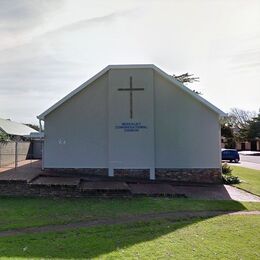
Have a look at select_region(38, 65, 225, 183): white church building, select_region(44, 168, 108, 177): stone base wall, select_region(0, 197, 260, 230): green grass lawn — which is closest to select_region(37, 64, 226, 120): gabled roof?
select_region(38, 65, 225, 183): white church building

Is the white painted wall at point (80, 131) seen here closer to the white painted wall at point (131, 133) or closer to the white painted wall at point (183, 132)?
the white painted wall at point (131, 133)

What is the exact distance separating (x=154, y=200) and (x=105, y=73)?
26.4 ft

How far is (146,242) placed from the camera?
736 centimetres

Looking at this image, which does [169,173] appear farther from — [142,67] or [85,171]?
[142,67]

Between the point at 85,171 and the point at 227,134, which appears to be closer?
the point at 85,171

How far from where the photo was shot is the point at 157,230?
8461 mm

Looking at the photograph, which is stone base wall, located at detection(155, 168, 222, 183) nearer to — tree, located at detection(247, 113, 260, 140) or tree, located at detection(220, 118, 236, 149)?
tree, located at detection(220, 118, 236, 149)

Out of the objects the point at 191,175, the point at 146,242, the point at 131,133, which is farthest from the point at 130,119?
the point at 146,242

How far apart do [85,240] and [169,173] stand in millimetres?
10795

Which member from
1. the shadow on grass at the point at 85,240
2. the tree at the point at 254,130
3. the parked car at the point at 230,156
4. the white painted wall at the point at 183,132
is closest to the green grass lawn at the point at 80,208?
the shadow on grass at the point at 85,240

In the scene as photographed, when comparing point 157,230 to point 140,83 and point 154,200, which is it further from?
point 140,83

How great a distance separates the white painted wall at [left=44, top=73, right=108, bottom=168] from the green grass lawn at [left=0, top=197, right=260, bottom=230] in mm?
4917

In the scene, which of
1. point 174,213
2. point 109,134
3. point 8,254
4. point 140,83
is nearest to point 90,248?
point 8,254

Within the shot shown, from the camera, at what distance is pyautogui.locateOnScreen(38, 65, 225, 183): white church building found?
17.8 metres
